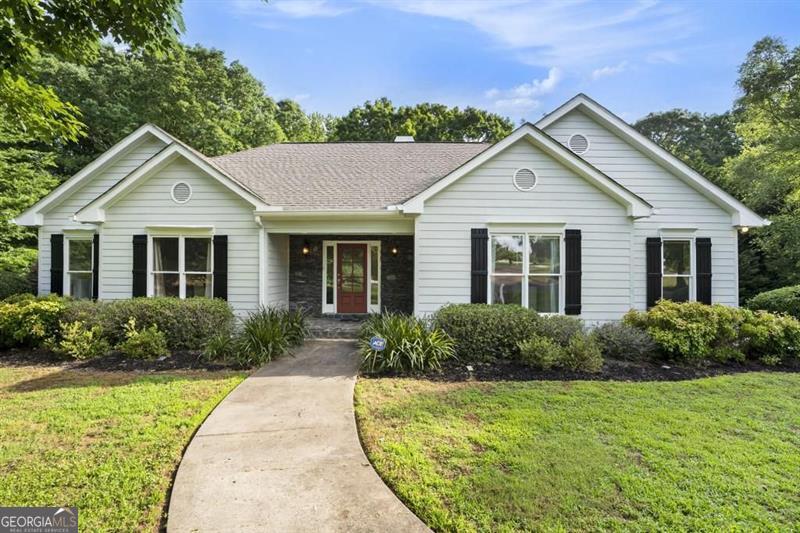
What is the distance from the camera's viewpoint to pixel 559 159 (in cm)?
835

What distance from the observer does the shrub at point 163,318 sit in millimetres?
7980

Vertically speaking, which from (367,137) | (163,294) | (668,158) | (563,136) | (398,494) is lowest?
(398,494)

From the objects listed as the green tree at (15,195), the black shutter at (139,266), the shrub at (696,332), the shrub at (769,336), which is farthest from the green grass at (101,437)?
the shrub at (769,336)

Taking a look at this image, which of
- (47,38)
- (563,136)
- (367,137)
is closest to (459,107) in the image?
(367,137)

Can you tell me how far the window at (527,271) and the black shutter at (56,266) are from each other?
11.0 meters

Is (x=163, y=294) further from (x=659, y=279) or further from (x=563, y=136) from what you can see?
(x=659, y=279)

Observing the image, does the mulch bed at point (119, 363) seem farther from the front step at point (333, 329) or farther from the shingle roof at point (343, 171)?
the shingle roof at point (343, 171)

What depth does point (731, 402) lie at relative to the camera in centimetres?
532

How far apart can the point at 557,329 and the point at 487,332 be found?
1389mm

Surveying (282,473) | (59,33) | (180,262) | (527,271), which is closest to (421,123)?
(527,271)

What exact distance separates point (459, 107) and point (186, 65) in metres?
18.7

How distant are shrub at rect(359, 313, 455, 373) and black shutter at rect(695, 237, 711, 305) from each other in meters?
6.59

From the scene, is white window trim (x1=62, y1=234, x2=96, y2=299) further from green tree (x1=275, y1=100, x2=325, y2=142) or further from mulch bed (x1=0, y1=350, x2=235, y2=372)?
green tree (x1=275, y1=100, x2=325, y2=142)

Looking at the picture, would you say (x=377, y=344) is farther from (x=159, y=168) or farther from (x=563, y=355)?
(x=159, y=168)
